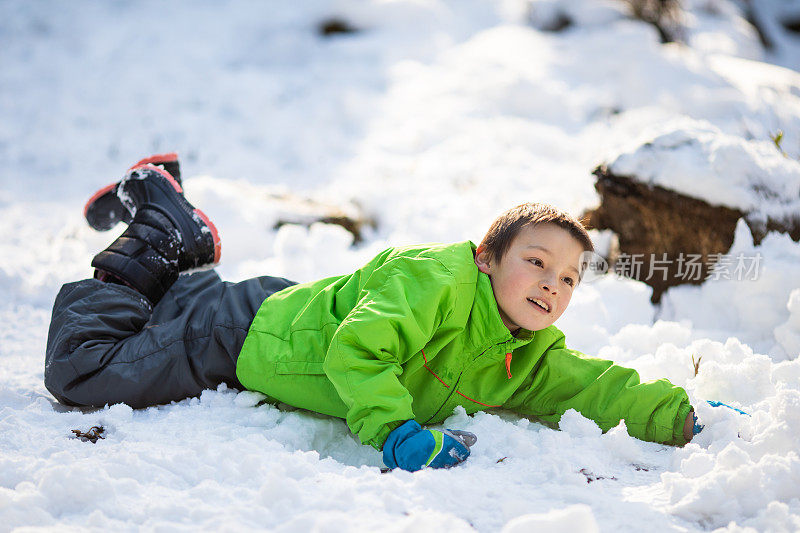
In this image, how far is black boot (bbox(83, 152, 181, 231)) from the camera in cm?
286

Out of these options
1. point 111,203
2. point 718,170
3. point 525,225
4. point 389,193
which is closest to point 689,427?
point 525,225

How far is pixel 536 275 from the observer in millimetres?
1955

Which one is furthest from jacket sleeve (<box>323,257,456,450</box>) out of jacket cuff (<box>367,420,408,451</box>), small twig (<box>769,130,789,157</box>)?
small twig (<box>769,130,789,157</box>)

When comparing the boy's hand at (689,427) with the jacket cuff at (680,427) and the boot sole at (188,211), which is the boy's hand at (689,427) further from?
the boot sole at (188,211)

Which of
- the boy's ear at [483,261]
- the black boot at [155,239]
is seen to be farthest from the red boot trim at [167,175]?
the boy's ear at [483,261]

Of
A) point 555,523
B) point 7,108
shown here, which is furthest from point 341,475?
point 7,108

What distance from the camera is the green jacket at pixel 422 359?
175cm

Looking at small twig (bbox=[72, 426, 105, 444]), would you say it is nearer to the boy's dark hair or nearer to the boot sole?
the boot sole

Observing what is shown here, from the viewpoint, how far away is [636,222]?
3369 mm

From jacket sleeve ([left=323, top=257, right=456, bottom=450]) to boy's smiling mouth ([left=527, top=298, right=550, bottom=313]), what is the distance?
0.24 meters

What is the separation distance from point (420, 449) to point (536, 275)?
64cm

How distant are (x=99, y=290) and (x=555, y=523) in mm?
1789

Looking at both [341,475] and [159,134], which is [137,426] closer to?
[341,475]

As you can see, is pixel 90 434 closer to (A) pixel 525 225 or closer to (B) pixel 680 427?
(A) pixel 525 225
